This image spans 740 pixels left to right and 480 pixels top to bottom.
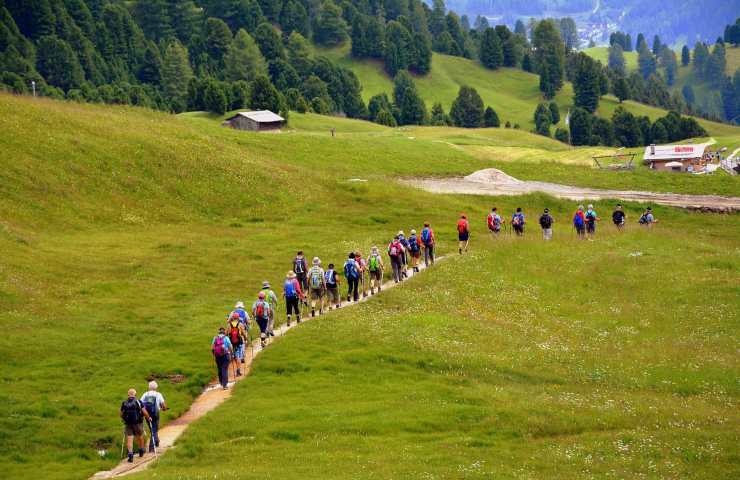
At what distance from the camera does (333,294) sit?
51469mm

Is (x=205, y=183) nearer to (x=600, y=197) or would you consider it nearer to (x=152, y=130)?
(x=152, y=130)

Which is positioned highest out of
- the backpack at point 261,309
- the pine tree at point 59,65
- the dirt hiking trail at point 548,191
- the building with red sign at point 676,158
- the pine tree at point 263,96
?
the pine tree at point 59,65

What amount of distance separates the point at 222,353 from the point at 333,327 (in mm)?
8508

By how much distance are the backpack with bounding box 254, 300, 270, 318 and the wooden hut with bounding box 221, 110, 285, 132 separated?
3567 inches

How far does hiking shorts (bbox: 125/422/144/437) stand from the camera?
112 ft

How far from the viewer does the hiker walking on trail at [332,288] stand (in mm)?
50375

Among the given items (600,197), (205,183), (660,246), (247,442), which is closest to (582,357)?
(247,442)

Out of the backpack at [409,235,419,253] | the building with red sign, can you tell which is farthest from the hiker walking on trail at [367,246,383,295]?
the building with red sign

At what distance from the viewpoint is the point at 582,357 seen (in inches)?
1826

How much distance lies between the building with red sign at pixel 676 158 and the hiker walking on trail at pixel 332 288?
85662 millimetres

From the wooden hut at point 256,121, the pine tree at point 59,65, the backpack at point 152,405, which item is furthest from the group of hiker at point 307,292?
the pine tree at point 59,65

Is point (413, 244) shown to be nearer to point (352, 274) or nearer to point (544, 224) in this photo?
point (352, 274)

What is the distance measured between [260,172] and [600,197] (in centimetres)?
2864

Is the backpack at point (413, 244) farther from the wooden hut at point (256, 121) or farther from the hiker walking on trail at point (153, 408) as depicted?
the wooden hut at point (256, 121)
